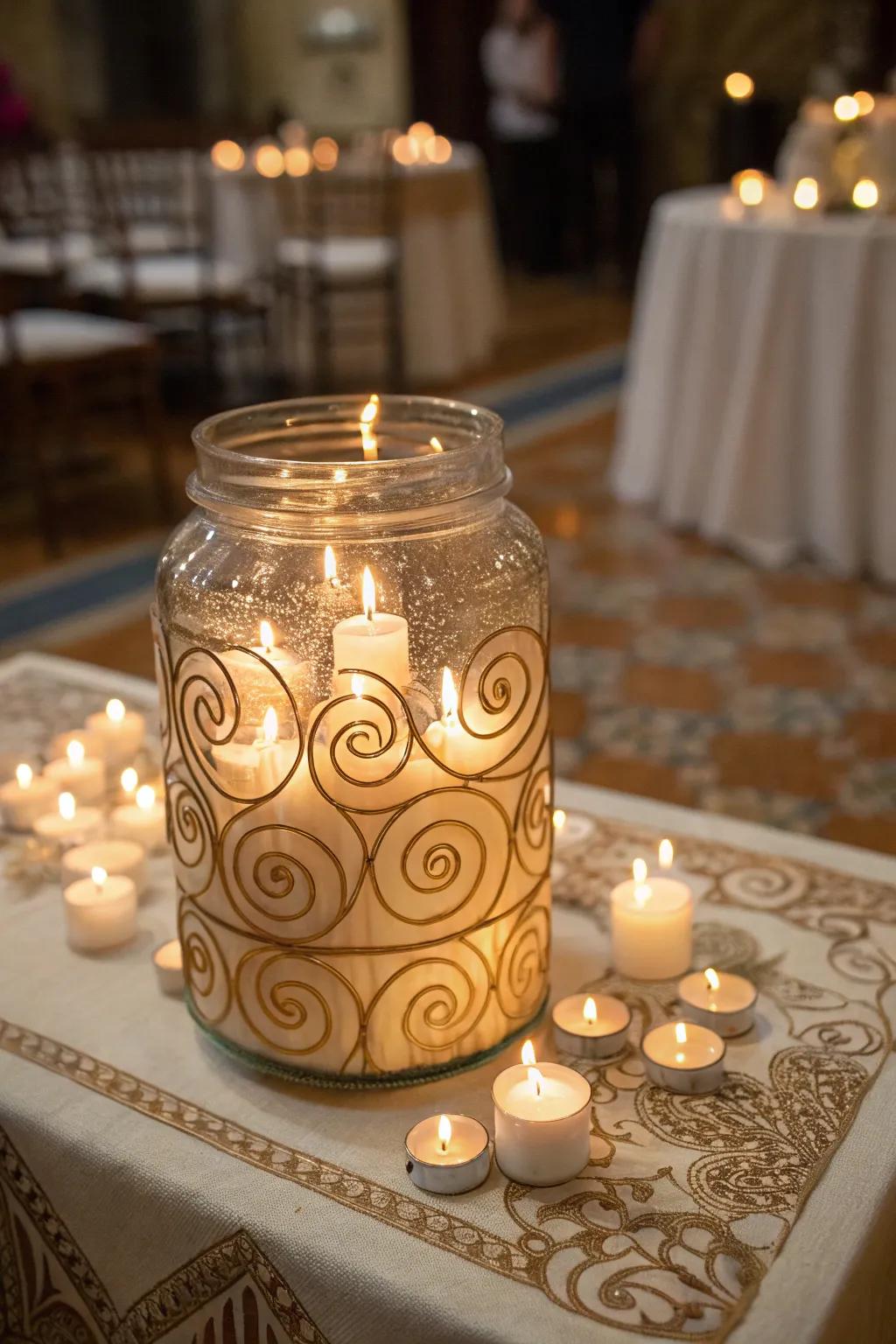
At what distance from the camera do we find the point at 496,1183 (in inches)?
39.6

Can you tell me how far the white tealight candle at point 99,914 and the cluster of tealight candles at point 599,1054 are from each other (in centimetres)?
40

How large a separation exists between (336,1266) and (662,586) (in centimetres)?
277

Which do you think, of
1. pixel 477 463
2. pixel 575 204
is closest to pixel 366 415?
pixel 477 463

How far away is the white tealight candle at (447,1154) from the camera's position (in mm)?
989

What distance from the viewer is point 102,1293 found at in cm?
106

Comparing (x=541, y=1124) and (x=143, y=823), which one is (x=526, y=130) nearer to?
(x=143, y=823)

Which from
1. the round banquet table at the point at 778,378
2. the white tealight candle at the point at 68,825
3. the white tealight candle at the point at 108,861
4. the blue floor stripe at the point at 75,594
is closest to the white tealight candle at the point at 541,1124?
the white tealight candle at the point at 108,861

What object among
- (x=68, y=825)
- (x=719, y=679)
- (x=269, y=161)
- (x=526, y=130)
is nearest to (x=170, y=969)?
(x=68, y=825)

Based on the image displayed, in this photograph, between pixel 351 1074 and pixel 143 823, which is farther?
pixel 143 823

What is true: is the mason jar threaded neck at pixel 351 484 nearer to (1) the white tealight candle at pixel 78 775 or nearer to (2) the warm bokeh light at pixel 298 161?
(1) the white tealight candle at pixel 78 775

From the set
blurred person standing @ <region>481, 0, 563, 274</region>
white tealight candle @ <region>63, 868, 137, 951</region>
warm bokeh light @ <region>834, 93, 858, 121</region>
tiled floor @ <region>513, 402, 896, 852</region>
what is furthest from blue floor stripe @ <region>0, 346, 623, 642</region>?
blurred person standing @ <region>481, 0, 563, 274</region>

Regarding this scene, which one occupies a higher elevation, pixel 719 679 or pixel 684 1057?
pixel 684 1057

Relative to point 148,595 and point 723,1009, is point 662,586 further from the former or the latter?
point 723,1009

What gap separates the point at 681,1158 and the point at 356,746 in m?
0.39
